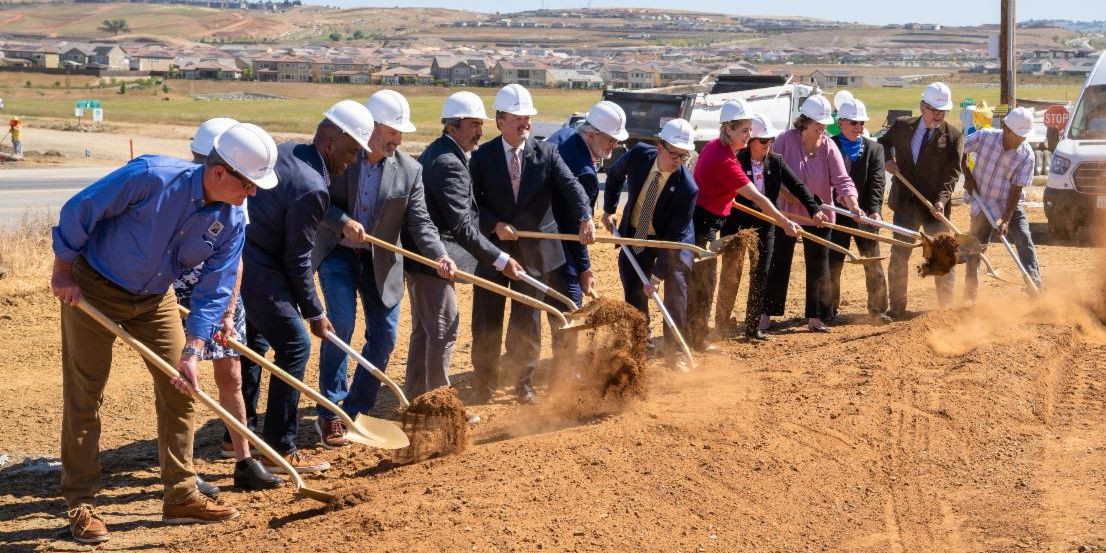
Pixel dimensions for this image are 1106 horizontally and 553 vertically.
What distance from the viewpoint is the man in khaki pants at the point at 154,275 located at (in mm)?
5547

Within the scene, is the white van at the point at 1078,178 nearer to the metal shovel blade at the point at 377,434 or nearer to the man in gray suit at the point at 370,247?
the man in gray suit at the point at 370,247

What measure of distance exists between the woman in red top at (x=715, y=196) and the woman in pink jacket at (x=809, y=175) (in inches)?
22.3

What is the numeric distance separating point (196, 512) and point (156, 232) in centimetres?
147

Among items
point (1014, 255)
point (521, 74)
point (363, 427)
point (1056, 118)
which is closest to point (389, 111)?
point (363, 427)

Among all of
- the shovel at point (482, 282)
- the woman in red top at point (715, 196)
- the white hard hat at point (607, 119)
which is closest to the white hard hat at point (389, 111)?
the shovel at point (482, 282)

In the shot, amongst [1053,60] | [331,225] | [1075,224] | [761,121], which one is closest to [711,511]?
[331,225]

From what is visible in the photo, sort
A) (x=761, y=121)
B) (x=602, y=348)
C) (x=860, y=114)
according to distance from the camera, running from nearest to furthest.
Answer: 1. (x=602, y=348)
2. (x=761, y=121)
3. (x=860, y=114)

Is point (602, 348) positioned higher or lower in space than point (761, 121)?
lower

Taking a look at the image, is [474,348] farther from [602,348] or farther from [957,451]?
[957,451]

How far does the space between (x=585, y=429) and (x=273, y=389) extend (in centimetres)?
188

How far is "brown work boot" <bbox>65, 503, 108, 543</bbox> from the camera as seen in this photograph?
589 cm

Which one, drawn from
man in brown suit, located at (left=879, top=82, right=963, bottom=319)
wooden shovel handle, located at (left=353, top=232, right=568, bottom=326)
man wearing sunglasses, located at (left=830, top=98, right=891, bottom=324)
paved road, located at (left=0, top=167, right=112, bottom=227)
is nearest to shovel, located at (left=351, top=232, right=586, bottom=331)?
wooden shovel handle, located at (left=353, top=232, right=568, bottom=326)

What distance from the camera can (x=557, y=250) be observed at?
8602 mm

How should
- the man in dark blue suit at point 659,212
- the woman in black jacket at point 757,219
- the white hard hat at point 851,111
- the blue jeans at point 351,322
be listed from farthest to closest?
the white hard hat at point 851,111
the woman in black jacket at point 757,219
the man in dark blue suit at point 659,212
the blue jeans at point 351,322
